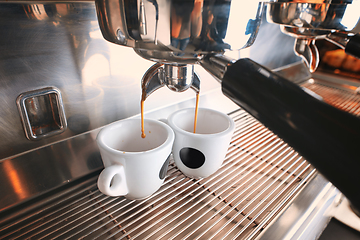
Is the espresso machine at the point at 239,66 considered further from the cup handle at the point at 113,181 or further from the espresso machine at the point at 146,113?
the cup handle at the point at 113,181

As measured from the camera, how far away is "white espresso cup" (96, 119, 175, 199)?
0.28m

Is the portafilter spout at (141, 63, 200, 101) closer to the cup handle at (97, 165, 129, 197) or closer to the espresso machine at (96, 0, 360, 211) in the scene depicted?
the espresso machine at (96, 0, 360, 211)

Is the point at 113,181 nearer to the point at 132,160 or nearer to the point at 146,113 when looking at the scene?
the point at 132,160

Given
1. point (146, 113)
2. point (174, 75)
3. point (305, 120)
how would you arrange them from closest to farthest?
point (305, 120) → point (174, 75) → point (146, 113)

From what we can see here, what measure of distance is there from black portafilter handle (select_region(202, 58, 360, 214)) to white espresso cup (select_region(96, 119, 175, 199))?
14cm

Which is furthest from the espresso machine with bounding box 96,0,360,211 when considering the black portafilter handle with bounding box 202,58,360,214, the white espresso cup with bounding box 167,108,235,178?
the white espresso cup with bounding box 167,108,235,178

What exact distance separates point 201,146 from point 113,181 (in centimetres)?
12

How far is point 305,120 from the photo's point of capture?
15 cm

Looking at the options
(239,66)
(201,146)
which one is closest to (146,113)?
(201,146)

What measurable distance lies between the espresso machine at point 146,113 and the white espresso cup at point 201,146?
25 mm

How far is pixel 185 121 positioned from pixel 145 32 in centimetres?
22

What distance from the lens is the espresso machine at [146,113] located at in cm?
18

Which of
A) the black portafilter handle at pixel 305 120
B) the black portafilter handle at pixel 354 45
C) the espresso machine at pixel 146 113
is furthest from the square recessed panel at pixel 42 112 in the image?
the black portafilter handle at pixel 354 45

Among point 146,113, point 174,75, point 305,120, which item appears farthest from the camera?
point 146,113
